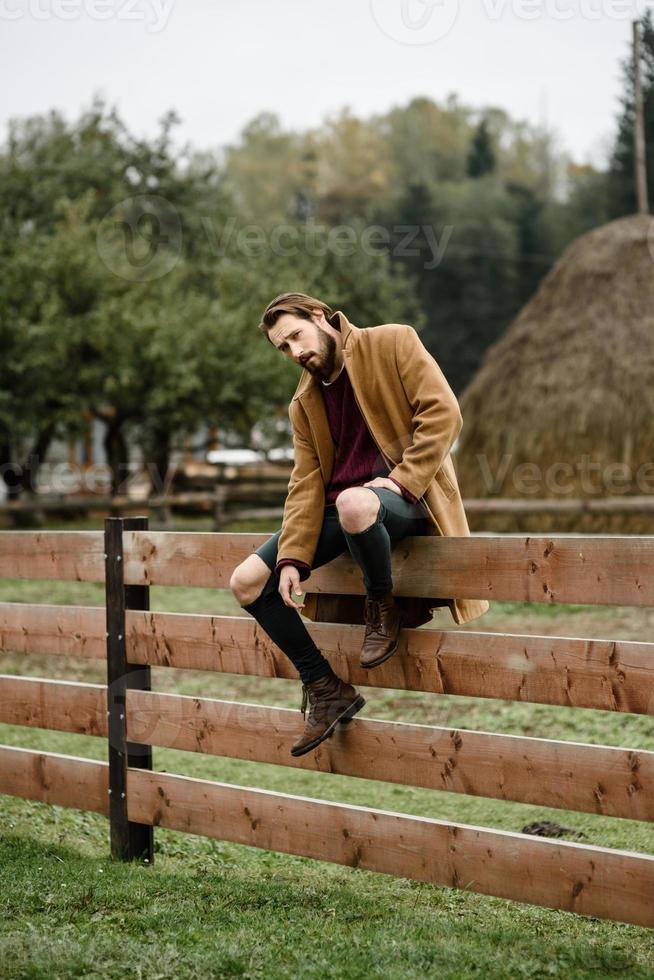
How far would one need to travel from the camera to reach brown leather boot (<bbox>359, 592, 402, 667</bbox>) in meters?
3.64

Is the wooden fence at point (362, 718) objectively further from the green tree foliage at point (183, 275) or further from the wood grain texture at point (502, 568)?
the green tree foliage at point (183, 275)

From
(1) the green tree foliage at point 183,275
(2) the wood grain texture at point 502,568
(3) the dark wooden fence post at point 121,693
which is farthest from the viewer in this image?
(1) the green tree foliage at point 183,275

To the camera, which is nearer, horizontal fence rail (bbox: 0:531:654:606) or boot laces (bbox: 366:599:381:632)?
horizontal fence rail (bbox: 0:531:654:606)

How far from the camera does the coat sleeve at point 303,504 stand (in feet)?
12.3

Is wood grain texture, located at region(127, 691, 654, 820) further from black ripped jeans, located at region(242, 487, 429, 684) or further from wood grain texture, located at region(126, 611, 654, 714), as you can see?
black ripped jeans, located at region(242, 487, 429, 684)

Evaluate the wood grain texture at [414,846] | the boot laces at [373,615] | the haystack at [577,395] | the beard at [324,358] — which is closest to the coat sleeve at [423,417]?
the beard at [324,358]

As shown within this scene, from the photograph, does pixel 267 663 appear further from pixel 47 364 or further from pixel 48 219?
pixel 48 219

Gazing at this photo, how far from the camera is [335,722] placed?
3855 millimetres

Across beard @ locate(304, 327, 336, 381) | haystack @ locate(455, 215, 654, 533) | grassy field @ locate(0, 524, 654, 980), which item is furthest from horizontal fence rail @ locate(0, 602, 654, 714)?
haystack @ locate(455, 215, 654, 533)

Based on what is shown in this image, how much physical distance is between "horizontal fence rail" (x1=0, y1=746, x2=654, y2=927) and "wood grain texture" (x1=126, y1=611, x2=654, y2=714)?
46 cm

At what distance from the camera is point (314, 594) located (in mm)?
4051

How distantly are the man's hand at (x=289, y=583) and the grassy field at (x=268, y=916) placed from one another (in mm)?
1072

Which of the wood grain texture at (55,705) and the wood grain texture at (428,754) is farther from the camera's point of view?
the wood grain texture at (55,705)

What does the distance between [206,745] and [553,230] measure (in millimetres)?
45104
